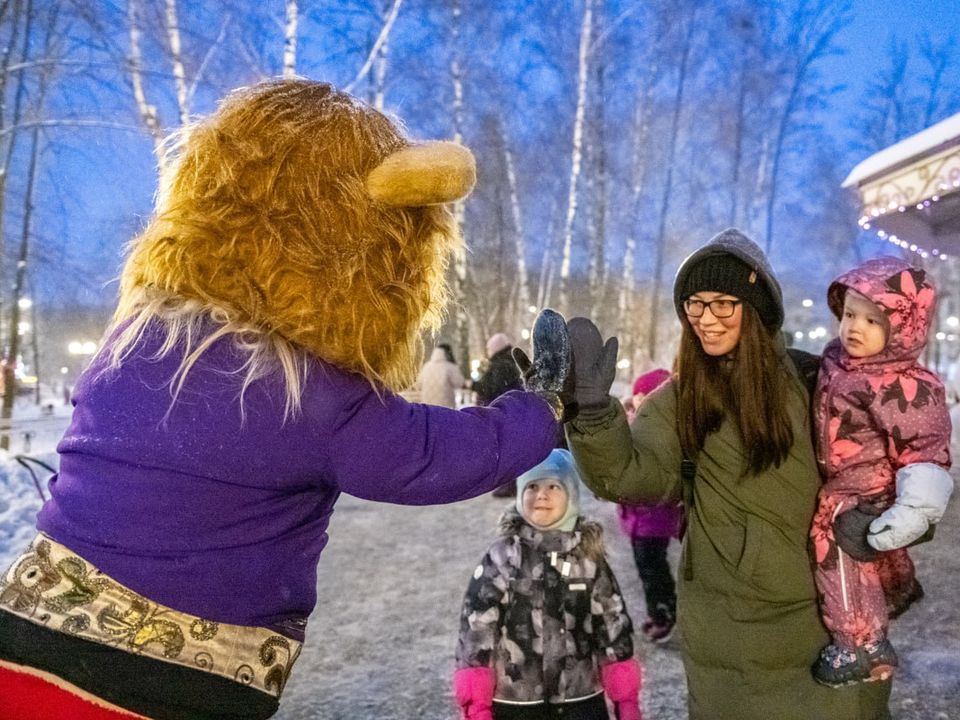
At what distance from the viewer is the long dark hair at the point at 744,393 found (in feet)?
6.34

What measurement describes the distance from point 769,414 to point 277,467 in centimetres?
137

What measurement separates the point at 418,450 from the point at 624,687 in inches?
66.4

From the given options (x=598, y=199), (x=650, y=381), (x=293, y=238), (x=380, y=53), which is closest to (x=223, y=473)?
(x=293, y=238)

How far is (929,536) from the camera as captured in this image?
1.83 metres

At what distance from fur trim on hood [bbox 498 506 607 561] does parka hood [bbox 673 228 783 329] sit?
3.46 feet

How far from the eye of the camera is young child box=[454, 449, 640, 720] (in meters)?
2.46

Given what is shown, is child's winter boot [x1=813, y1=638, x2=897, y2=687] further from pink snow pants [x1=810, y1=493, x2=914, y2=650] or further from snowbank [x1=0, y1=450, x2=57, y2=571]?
snowbank [x1=0, y1=450, x2=57, y2=571]

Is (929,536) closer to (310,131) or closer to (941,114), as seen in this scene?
(310,131)

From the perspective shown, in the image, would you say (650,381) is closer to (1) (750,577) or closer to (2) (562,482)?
(2) (562,482)

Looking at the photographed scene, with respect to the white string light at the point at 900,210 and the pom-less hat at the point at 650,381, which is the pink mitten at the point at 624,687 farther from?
the white string light at the point at 900,210

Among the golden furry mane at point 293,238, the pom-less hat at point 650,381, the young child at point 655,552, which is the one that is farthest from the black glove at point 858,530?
the pom-less hat at point 650,381

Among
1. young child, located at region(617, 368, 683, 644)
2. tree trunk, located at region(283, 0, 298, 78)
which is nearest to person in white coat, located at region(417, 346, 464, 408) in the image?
tree trunk, located at region(283, 0, 298, 78)

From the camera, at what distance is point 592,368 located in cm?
176

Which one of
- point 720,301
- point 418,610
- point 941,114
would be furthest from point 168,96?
point 941,114
